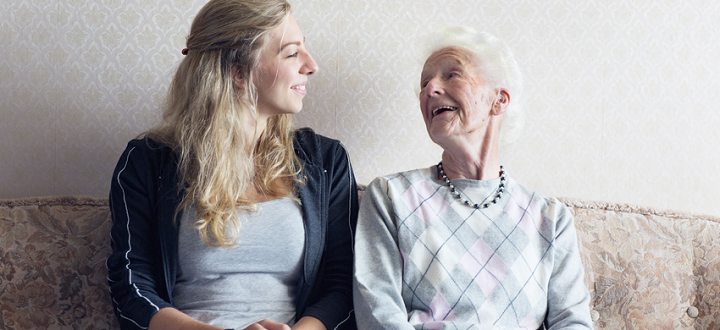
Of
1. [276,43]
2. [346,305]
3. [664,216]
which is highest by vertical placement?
[276,43]

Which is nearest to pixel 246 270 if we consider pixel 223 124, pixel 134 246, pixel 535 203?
pixel 134 246

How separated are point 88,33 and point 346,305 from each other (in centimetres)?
130

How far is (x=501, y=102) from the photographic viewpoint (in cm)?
150

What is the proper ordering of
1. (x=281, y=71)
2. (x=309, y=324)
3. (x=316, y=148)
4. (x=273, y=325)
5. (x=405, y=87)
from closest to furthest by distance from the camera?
(x=273, y=325) → (x=309, y=324) → (x=281, y=71) → (x=316, y=148) → (x=405, y=87)

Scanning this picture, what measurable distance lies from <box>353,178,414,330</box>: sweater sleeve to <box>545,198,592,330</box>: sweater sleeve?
0.42 meters

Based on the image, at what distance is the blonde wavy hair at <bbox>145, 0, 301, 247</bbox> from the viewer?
1.36 meters

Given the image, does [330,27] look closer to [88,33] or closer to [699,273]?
[88,33]

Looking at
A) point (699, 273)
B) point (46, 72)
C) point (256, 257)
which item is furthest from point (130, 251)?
point (699, 273)

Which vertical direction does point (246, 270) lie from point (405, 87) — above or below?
below

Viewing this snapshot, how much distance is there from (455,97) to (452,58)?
14 centimetres

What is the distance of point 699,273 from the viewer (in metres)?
1.59

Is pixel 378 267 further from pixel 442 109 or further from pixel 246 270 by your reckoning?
pixel 442 109

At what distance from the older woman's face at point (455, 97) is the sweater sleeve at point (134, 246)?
848 millimetres

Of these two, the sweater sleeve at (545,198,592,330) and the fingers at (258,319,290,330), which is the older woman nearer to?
the sweater sleeve at (545,198,592,330)
